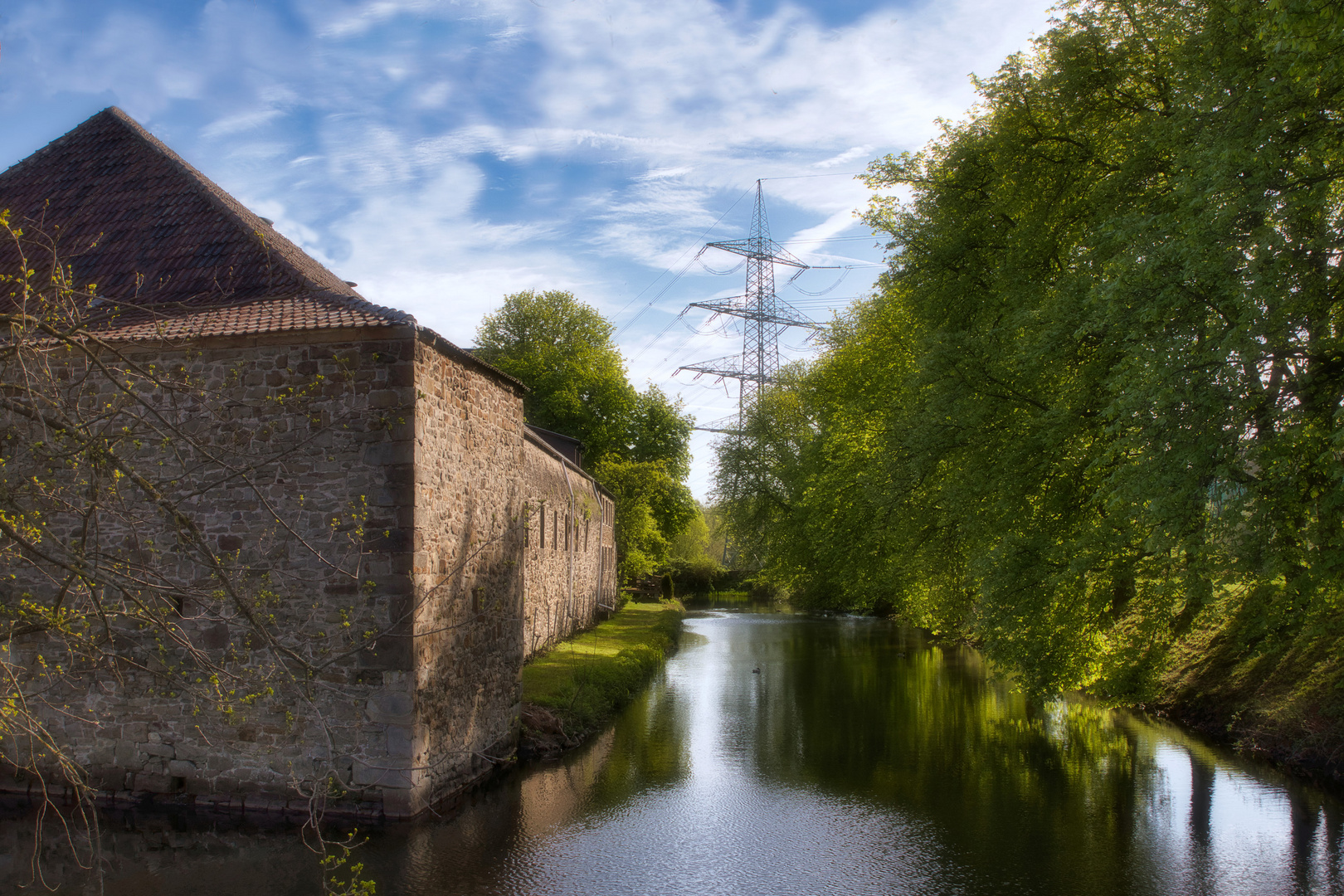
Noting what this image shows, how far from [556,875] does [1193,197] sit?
27.8 ft

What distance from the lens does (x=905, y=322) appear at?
1955cm

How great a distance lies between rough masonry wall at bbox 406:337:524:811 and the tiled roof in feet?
4.91

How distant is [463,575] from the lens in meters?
10.6

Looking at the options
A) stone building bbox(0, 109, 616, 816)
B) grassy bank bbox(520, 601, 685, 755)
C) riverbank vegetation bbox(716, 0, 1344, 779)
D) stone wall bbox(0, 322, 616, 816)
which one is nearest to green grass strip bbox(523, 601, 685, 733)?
grassy bank bbox(520, 601, 685, 755)

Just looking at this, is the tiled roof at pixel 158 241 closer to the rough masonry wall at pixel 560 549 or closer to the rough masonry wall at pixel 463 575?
the rough masonry wall at pixel 463 575

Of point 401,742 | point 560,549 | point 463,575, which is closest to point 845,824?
point 401,742

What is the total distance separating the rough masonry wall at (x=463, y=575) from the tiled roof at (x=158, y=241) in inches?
58.9

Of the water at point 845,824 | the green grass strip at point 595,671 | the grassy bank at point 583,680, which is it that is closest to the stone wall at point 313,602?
the water at point 845,824

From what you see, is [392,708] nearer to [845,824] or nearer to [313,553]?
[313,553]

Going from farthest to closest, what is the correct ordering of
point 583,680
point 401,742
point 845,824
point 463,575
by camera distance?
point 583,680, point 463,575, point 845,824, point 401,742

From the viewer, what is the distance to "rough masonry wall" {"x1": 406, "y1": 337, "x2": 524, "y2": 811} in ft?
31.0

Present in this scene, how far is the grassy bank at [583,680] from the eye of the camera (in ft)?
42.2

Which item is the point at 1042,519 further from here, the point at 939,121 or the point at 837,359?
the point at 837,359

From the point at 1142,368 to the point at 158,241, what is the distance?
11.1 m
